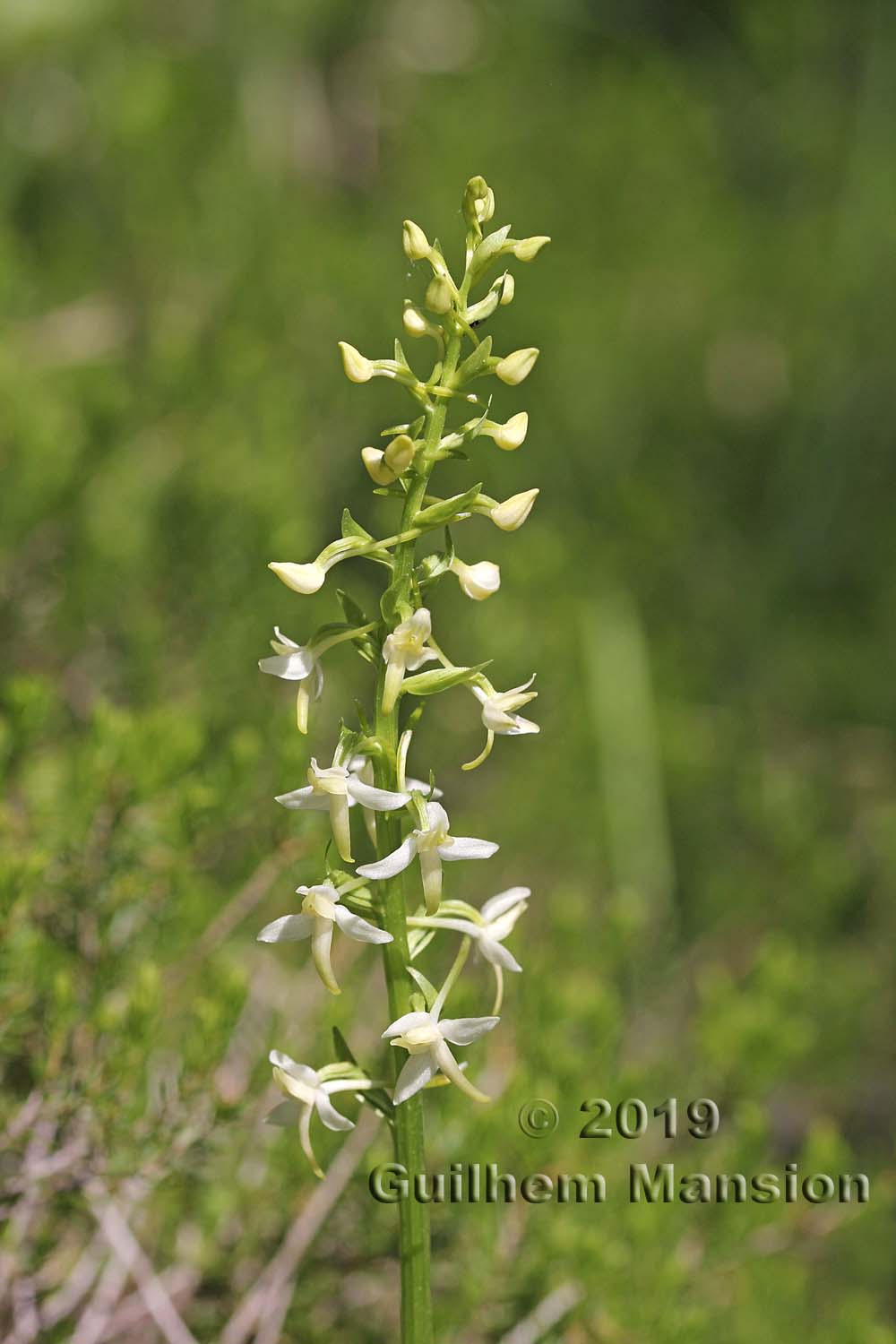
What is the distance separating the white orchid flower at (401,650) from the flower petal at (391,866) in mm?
108

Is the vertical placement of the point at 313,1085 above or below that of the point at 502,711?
below

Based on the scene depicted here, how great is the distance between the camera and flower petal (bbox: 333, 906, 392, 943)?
0.91m

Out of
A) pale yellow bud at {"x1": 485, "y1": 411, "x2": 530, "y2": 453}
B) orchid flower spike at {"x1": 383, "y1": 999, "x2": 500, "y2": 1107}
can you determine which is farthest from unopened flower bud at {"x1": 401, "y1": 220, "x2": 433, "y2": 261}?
orchid flower spike at {"x1": 383, "y1": 999, "x2": 500, "y2": 1107}

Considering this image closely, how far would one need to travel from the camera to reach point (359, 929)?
914 mm

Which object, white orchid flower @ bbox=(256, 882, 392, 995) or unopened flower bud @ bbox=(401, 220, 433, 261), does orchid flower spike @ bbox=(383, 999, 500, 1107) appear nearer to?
white orchid flower @ bbox=(256, 882, 392, 995)

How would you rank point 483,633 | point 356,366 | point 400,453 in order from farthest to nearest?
point 483,633 → point 356,366 → point 400,453

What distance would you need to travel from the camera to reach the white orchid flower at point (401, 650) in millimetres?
909

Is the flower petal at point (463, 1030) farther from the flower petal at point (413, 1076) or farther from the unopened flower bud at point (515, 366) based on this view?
the unopened flower bud at point (515, 366)

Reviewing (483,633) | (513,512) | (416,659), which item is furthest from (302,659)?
(483,633)

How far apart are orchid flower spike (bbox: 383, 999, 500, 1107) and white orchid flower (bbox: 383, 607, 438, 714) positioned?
246 millimetres

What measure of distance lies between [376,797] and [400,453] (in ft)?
0.86

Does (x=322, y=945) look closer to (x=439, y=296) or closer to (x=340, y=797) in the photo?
(x=340, y=797)

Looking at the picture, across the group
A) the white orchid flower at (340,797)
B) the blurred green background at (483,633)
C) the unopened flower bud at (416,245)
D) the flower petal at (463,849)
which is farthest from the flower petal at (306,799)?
the blurred green background at (483,633)

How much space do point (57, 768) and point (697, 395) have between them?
3135 millimetres
